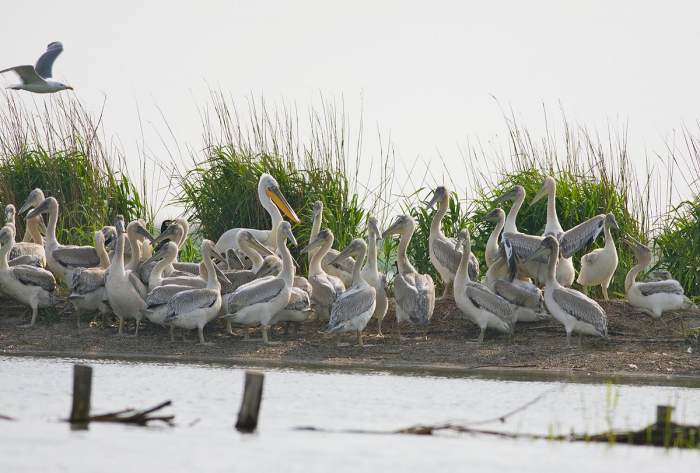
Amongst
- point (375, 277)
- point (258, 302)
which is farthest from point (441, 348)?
point (258, 302)

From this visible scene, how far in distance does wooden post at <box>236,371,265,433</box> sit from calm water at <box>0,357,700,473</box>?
93 millimetres

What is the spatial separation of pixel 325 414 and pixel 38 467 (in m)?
2.86

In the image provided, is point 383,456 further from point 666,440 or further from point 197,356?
point 197,356

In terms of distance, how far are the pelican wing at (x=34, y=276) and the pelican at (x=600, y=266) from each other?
602 centimetres

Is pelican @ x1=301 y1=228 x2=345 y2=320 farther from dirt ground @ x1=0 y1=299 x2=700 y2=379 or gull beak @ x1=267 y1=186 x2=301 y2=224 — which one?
gull beak @ x1=267 y1=186 x2=301 y2=224

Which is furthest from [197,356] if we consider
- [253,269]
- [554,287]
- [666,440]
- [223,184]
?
[666,440]

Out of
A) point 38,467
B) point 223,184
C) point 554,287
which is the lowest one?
point 38,467

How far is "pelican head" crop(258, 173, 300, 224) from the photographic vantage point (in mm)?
18312

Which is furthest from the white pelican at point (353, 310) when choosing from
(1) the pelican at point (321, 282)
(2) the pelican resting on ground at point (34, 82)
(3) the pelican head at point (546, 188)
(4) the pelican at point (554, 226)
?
(2) the pelican resting on ground at point (34, 82)

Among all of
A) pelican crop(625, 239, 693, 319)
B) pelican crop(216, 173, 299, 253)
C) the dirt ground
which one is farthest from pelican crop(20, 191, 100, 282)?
pelican crop(625, 239, 693, 319)

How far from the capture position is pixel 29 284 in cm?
1606

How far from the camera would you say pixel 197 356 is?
14836mm

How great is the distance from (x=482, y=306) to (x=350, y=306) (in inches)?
55.4

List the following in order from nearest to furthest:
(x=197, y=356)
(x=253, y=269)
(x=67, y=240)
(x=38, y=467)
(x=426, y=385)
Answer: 1. (x=38, y=467)
2. (x=426, y=385)
3. (x=197, y=356)
4. (x=253, y=269)
5. (x=67, y=240)
